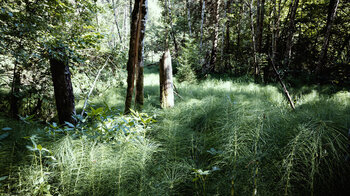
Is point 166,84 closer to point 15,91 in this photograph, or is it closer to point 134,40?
point 134,40

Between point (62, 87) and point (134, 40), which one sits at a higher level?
point (134, 40)

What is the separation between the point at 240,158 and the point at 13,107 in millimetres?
6350

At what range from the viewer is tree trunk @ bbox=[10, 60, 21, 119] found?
4.10 metres

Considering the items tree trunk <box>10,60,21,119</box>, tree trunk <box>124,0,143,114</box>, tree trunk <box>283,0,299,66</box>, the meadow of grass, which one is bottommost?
the meadow of grass

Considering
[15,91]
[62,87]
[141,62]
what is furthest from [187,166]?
[15,91]

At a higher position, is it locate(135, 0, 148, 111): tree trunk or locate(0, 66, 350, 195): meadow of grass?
locate(135, 0, 148, 111): tree trunk

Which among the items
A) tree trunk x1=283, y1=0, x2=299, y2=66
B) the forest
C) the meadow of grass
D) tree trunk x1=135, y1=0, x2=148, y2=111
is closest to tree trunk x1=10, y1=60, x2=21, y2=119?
the forest

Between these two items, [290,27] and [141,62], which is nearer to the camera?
[141,62]

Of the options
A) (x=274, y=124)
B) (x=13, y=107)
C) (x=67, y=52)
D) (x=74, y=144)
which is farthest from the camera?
(x=13, y=107)

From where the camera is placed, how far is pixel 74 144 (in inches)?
70.1

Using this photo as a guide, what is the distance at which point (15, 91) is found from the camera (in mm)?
4309

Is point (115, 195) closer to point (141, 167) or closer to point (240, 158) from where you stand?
point (141, 167)

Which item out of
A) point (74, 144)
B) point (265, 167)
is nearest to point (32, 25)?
point (74, 144)

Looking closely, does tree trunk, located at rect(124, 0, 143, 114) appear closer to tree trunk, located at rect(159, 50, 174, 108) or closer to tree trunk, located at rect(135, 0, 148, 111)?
tree trunk, located at rect(135, 0, 148, 111)
